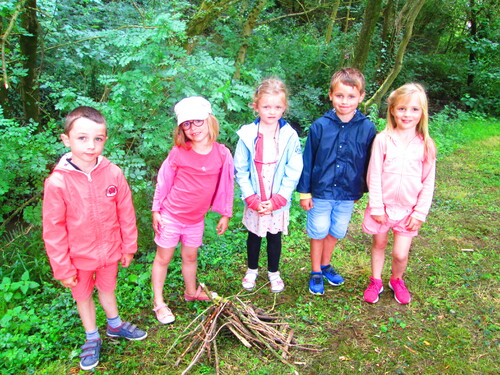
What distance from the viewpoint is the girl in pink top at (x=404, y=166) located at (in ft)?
9.49

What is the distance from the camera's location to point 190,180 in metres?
Result: 2.82

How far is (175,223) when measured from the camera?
288 cm

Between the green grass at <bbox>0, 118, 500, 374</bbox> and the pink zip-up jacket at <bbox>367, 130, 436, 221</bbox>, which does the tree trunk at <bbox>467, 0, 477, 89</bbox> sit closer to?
the green grass at <bbox>0, 118, 500, 374</bbox>

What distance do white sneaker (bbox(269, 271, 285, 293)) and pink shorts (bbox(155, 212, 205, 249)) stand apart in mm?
839

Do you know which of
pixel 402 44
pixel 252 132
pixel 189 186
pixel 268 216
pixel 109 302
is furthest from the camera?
pixel 402 44

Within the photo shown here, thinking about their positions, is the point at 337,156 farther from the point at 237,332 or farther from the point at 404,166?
the point at 237,332

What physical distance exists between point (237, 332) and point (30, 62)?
3804 mm

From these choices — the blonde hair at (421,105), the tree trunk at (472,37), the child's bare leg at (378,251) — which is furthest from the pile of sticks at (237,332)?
the tree trunk at (472,37)

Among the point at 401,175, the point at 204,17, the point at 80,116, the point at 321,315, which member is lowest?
the point at 321,315

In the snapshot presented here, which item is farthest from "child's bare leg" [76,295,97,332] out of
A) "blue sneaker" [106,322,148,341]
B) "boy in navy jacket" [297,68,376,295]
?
"boy in navy jacket" [297,68,376,295]

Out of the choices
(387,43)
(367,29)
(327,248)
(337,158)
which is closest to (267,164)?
(337,158)

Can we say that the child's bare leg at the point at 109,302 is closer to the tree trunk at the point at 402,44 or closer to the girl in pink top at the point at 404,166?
the girl in pink top at the point at 404,166

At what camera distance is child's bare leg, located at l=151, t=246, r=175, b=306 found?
2928 millimetres

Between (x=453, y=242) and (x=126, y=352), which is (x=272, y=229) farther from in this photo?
(x=453, y=242)
